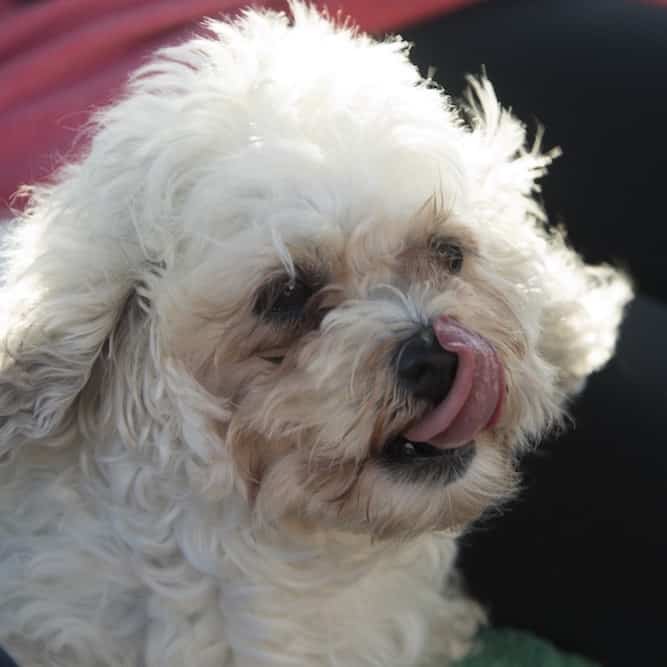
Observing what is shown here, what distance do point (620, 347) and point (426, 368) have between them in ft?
2.00

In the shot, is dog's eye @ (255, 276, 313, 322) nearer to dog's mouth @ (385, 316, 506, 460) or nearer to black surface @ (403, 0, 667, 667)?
dog's mouth @ (385, 316, 506, 460)

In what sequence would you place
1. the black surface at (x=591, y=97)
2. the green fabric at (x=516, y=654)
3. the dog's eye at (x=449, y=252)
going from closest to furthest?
the dog's eye at (x=449, y=252) < the green fabric at (x=516, y=654) < the black surface at (x=591, y=97)

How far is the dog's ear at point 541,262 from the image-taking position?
120 cm

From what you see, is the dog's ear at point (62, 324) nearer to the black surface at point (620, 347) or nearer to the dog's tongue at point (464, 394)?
the dog's tongue at point (464, 394)

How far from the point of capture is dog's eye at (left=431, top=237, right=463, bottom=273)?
3.61ft

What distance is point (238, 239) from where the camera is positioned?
1009 mm

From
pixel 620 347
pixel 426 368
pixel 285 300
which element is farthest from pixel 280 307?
pixel 620 347

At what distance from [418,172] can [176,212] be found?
0.78 feet

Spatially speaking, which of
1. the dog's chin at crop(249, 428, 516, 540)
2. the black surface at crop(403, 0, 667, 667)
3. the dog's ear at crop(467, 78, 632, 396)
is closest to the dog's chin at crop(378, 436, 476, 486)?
the dog's chin at crop(249, 428, 516, 540)

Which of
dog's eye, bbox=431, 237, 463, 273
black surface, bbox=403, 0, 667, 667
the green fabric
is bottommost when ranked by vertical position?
the green fabric

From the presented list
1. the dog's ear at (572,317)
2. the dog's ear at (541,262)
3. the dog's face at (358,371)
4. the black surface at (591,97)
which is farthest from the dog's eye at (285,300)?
the black surface at (591,97)

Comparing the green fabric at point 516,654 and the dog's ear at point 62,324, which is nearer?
the dog's ear at point 62,324

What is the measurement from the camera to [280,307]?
3.43 feet

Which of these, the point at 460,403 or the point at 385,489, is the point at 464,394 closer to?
the point at 460,403
